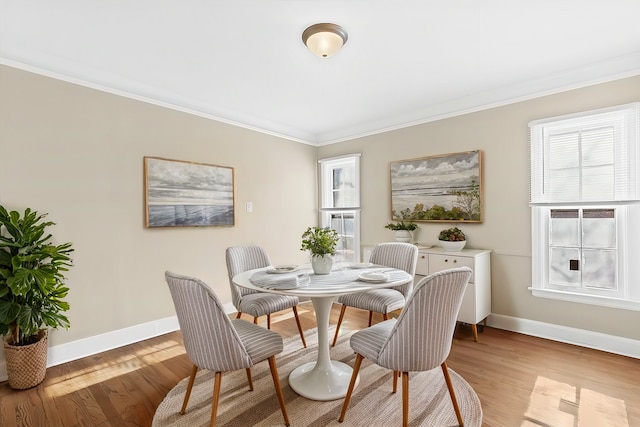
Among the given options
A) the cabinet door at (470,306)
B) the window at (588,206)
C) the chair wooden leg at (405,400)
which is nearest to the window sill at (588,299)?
the window at (588,206)

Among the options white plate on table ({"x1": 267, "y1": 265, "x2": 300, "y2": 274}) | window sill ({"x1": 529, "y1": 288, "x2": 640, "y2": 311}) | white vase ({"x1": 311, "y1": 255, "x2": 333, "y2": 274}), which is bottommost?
window sill ({"x1": 529, "y1": 288, "x2": 640, "y2": 311})

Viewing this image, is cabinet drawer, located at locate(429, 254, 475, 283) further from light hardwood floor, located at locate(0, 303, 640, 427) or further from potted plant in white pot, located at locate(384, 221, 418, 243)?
light hardwood floor, located at locate(0, 303, 640, 427)

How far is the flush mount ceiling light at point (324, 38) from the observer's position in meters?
2.17

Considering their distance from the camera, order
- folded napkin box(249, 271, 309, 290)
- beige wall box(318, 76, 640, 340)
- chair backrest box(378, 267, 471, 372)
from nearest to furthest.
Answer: chair backrest box(378, 267, 471, 372) → folded napkin box(249, 271, 309, 290) → beige wall box(318, 76, 640, 340)

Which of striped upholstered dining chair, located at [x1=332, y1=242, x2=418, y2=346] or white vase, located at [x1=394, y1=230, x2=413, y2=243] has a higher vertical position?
white vase, located at [x1=394, y1=230, x2=413, y2=243]

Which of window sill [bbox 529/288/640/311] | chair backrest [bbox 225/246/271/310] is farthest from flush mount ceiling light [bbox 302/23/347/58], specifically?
window sill [bbox 529/288/640/311]

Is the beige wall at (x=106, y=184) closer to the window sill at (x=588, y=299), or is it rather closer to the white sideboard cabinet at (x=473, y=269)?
the white sideboard cabinet at (x=473, y=269)

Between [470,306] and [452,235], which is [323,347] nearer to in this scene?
[470,306]

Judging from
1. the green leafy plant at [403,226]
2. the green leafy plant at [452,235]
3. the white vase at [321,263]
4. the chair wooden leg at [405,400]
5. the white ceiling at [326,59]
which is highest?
the white ceiling at [326,59]

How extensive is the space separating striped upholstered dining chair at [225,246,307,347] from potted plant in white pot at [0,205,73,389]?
1239mm

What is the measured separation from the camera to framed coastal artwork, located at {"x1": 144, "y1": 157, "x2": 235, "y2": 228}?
10.8 feet

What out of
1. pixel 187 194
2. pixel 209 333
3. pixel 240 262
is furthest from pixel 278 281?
pixel 187 194

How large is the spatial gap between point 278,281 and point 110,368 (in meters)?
1.69

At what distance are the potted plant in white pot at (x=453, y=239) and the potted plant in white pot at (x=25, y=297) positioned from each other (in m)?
3.38
